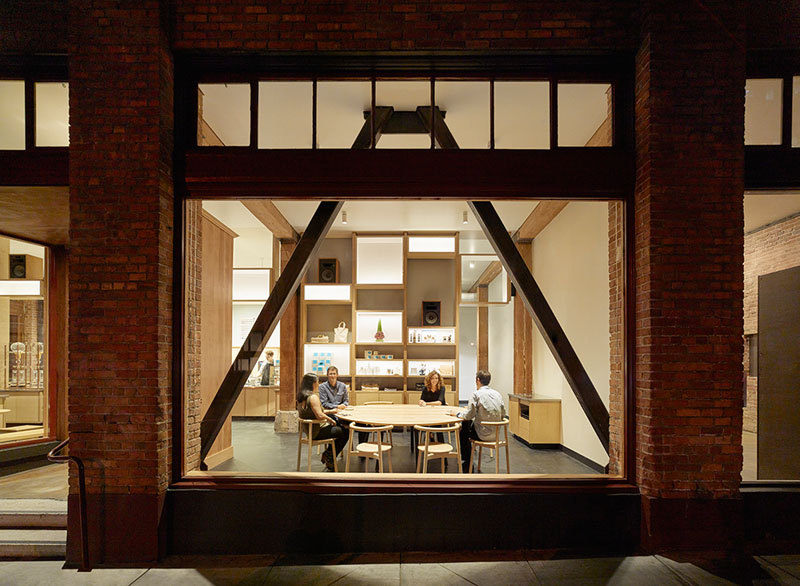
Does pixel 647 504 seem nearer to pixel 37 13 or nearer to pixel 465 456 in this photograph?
pixel 465 456

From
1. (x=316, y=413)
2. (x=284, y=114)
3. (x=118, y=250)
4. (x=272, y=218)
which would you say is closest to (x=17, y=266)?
(x=272, y=218)

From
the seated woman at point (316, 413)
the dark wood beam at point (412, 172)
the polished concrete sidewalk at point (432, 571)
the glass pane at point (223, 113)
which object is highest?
the glass pane at point (223, 113)

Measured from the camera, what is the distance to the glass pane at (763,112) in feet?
13.0

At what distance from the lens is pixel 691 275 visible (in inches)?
144

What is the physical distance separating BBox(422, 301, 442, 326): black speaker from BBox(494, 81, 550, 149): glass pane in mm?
5827

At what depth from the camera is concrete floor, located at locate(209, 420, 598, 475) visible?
20.7ft

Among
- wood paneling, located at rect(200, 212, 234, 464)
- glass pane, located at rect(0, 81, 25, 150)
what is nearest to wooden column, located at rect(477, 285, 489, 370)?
wood paneling, located at rect(200, 212, 234, 464)

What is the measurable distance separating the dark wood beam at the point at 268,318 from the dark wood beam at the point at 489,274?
6.89 m

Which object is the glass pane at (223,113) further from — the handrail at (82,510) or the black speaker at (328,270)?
the black speaker at (328,270)

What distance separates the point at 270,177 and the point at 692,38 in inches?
140

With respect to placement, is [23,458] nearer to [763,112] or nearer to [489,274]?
[763,112]

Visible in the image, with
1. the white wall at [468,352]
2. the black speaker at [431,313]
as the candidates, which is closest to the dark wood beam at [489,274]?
the white wall at [468,352]

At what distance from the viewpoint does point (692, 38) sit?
3.71 m

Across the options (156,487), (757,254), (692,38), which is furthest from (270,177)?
(757,254)
